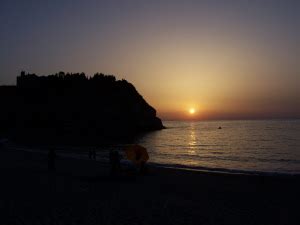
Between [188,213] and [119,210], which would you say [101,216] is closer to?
[119,210]

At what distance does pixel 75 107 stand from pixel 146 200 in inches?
4851

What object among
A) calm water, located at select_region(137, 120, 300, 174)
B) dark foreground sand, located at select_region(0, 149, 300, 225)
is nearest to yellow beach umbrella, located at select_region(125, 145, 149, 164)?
dark foreground sand, located at select_region(0, 149, 300, 225)

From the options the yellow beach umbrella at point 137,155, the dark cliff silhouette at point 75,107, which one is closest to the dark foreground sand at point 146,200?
the yellow beach umbrella at point 137,155

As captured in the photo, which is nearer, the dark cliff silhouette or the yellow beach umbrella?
the yellow beach umbrella

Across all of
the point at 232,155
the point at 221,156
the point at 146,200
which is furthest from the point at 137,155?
the point at 232,155

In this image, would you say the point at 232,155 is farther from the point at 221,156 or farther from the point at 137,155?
the point at 137,155

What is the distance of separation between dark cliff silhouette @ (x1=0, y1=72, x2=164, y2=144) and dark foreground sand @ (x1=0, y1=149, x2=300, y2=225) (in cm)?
8934

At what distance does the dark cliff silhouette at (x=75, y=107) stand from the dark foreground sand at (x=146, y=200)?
8934 centimetres

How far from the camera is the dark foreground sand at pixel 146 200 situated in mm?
12431

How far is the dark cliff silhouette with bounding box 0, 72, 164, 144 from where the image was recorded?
121188mm

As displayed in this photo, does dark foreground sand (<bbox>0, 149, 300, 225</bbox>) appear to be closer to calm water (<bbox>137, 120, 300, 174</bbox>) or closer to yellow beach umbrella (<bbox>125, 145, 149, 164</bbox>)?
yellow beach umbrella (<bbox>125, 145, 149, 164</bbox>)

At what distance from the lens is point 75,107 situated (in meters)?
135

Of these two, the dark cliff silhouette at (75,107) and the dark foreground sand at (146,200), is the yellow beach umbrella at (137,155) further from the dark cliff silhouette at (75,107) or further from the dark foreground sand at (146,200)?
the dark cliff silhouette at (75,107)

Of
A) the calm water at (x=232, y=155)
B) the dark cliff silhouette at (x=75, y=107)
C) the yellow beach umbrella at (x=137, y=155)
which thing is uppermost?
Answer: the dark cliff silhouette at (x=75, y=107)
